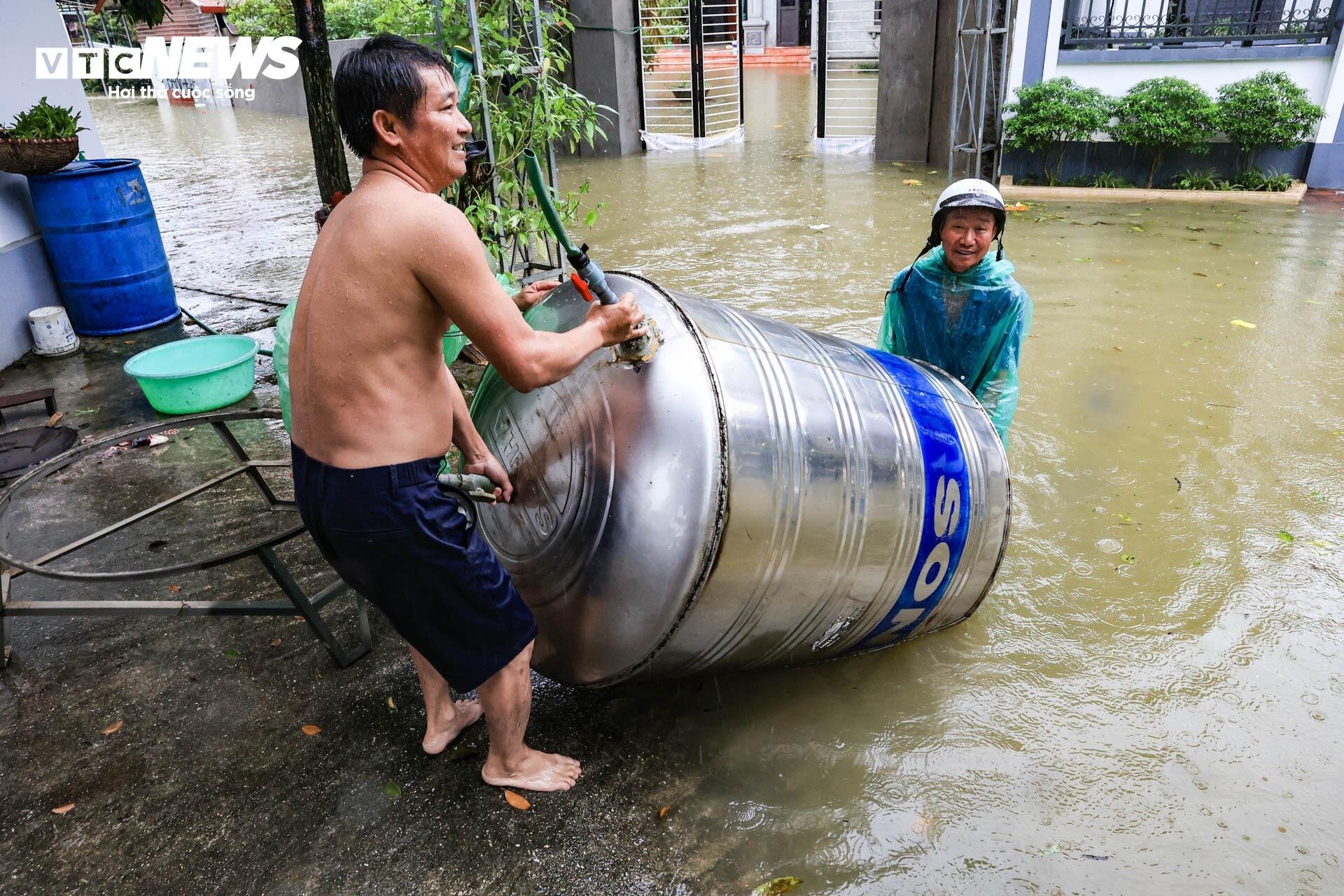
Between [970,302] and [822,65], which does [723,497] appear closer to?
[970,302]

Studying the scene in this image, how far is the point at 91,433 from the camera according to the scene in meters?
4.46

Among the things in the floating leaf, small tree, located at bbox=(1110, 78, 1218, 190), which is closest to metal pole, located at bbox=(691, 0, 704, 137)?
small tree, located at bbox=(1110, 78, 1218, 190)

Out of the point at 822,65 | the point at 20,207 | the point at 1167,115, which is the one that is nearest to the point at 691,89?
the point at 822,65

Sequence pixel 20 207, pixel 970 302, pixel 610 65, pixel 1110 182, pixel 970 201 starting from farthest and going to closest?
pixel 610 65
pixel 1110 182
pixel 20 207
pixel 970 302
pixel 970 201

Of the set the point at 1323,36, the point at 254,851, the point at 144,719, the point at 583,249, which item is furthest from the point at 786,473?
the point at 1323,36

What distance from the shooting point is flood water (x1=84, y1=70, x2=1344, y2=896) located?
84.4 inches

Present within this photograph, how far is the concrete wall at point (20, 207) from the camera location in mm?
5453

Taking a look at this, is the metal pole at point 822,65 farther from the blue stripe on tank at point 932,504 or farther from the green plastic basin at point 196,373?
the blue stripe on tank at point 932,504

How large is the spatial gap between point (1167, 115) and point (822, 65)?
4650 mm

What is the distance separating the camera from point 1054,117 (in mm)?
8898

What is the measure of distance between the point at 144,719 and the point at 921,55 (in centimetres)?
1118

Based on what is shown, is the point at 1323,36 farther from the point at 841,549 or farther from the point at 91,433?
the point at 91,433

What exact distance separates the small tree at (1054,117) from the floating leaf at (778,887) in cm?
890

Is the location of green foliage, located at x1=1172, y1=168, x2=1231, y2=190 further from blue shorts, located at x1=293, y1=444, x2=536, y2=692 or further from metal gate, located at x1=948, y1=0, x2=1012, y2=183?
blue shorts, located at x1=293, y1=444, x2=536, y2=692
